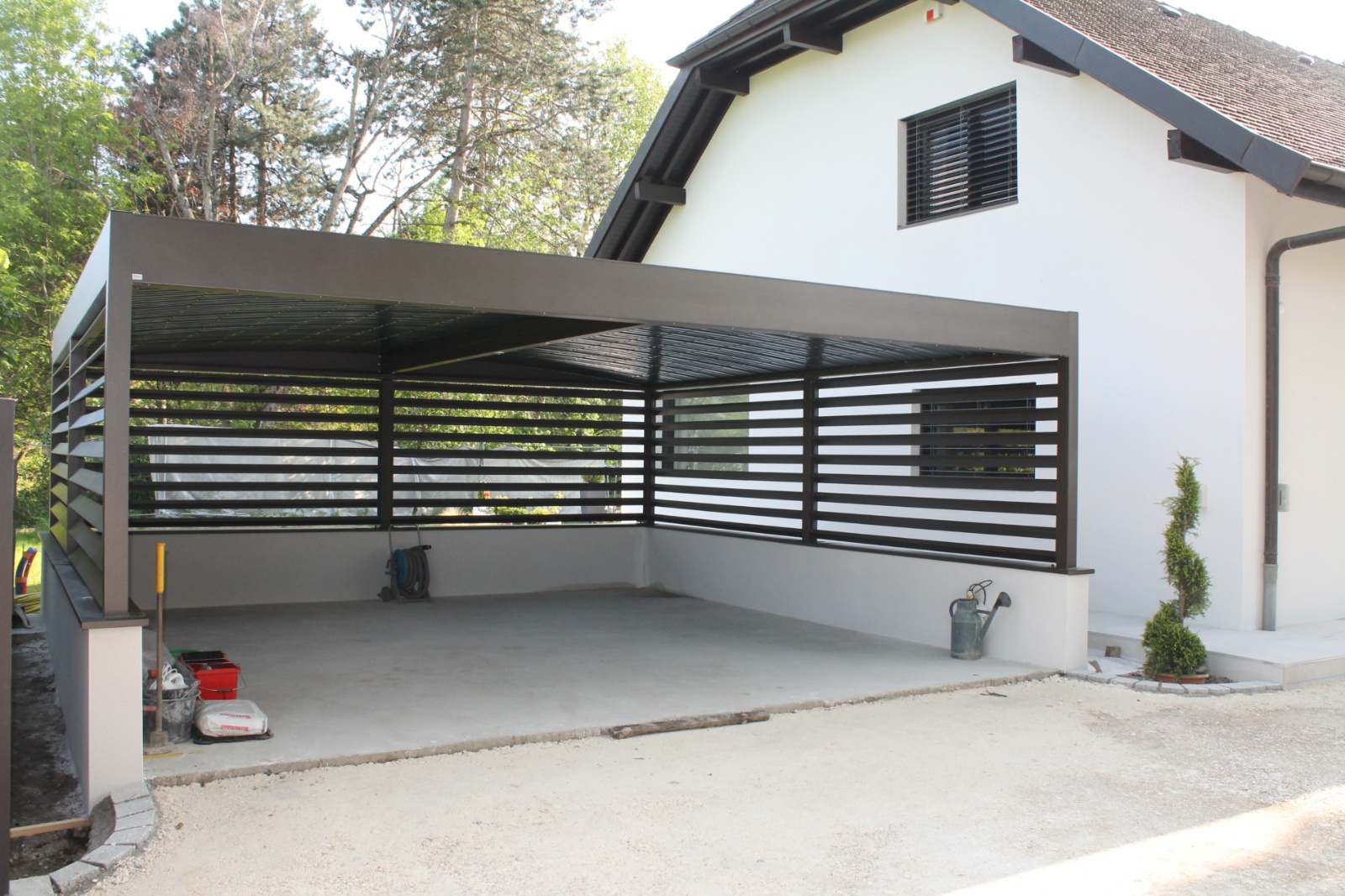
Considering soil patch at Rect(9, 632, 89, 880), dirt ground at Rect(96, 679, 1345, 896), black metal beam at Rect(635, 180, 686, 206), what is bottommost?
soil patch at Rect(9, 632, 89, 880)

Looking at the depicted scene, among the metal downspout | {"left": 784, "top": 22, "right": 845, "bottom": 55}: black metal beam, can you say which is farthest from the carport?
{"left": 784, "top": 22, "right": 845, "bottom": 55}: black metal beam

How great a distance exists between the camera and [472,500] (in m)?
10.8

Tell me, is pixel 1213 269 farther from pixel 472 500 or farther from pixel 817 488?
pixel 472 500

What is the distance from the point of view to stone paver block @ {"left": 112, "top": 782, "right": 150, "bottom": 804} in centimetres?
428

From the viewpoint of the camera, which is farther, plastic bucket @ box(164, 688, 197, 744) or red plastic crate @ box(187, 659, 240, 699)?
red plastic crate @ box(187, 659, 240, 699)

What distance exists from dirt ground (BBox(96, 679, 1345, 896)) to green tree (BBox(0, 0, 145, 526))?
1467 centimetres

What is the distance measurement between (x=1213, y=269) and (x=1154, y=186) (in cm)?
84

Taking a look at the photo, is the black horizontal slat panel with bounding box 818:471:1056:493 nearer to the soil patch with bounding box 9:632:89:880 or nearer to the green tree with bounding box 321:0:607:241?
the soil patch with bounding box 9:632:89:880

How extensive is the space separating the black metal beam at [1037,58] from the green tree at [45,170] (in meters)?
14.1

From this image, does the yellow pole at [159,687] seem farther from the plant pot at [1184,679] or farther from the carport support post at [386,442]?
the plant pot at [1184,679]

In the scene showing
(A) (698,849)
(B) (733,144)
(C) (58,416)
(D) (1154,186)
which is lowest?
(A) (698,849)

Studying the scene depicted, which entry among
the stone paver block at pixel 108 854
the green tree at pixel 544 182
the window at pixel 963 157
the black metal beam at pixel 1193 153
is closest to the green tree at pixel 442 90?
the green tree at pixel 544 182

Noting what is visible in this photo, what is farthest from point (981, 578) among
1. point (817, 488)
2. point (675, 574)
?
point (675, 574)

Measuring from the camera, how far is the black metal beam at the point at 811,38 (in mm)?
10852
